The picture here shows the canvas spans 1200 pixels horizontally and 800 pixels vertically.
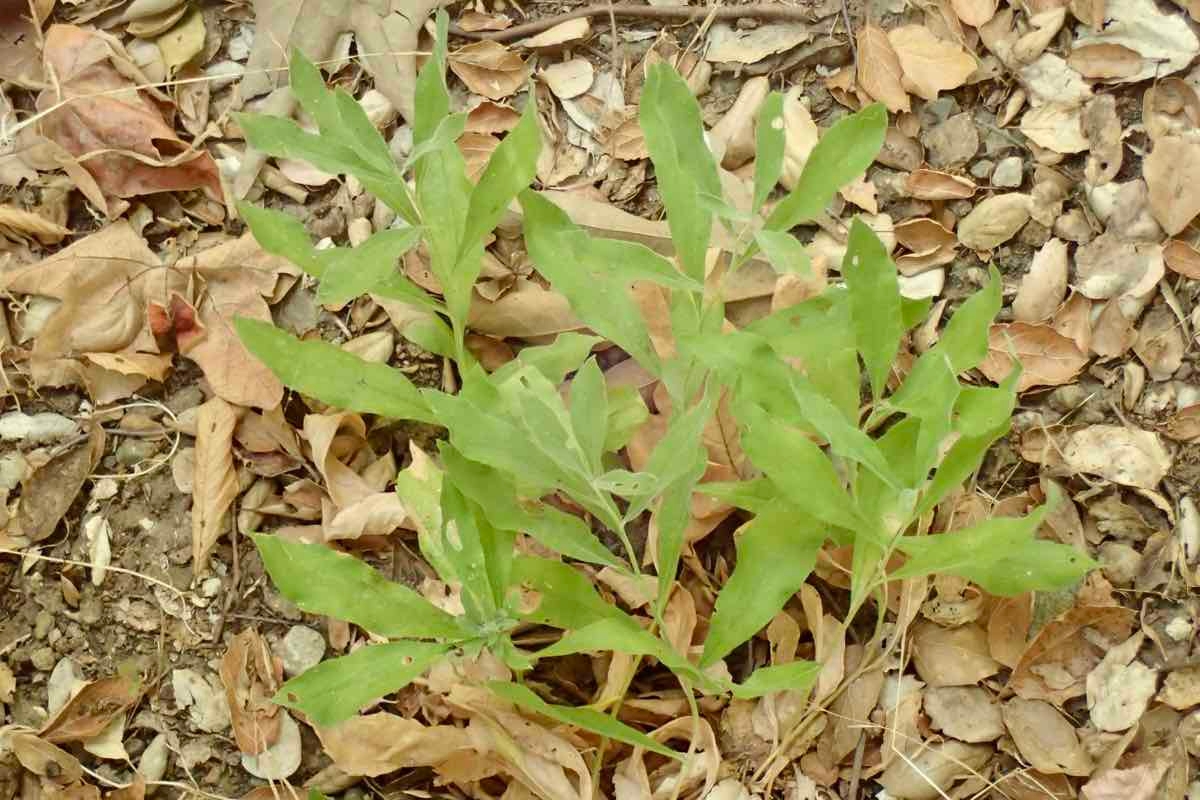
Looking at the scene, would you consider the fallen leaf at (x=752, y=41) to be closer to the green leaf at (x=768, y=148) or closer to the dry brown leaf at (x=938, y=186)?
the dry brown leaf at (x=938, y=186)

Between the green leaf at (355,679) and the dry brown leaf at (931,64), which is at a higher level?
the dry brown leaf at (931,64)

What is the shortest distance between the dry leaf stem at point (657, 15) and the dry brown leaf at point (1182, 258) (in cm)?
41

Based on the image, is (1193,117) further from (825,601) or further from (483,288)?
(483,288)

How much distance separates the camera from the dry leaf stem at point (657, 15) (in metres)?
1.20

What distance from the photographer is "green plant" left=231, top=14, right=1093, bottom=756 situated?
861 mm

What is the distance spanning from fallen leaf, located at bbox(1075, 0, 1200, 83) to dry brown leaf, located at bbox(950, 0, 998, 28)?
10 cm

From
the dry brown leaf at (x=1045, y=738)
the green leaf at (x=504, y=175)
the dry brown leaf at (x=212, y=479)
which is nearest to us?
the green leaf at (x=504, y=175)

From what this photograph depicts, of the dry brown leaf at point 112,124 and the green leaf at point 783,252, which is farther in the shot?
the dry brown leaf at point 112,124

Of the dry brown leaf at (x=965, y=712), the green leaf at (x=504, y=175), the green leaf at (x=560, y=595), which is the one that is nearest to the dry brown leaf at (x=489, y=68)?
the green leaf at (x=504, y=175)

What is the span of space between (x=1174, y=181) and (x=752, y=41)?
1.40 feet

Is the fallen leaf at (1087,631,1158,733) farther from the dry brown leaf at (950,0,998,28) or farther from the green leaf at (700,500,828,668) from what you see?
the dry brown leaf at (950,0,998,28)

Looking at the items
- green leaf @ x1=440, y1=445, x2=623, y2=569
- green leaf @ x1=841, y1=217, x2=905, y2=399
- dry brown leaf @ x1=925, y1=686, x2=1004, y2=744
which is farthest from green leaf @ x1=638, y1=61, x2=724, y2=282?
dry brown leaf @ x1=925, y1=686, x2=1004, y2=744

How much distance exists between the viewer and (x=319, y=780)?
1092mm

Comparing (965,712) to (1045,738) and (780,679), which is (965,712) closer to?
(1045,738)
